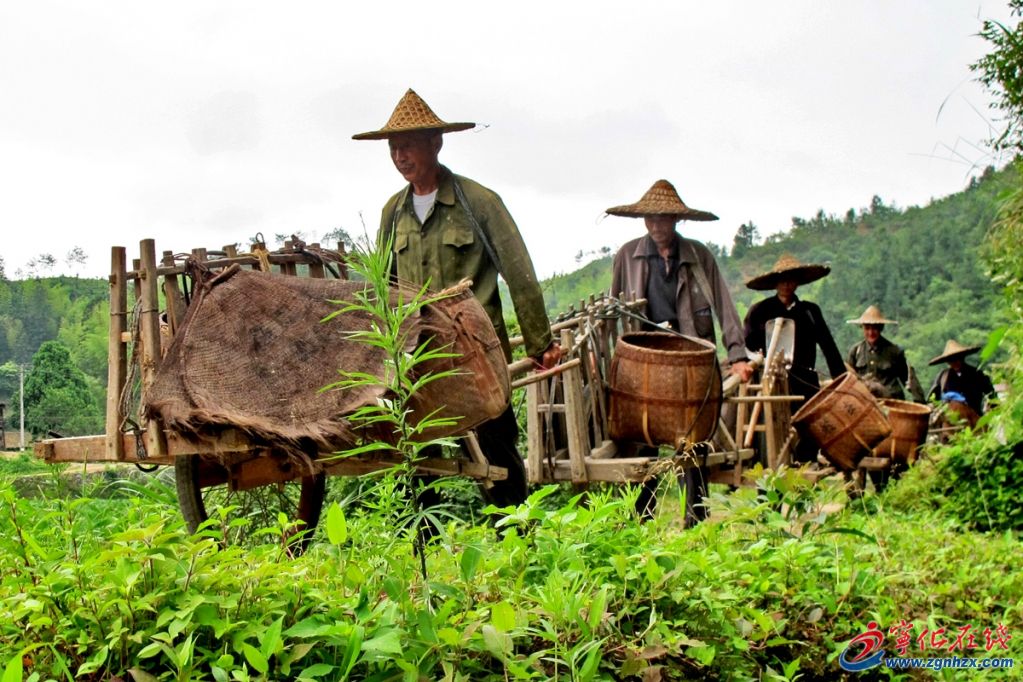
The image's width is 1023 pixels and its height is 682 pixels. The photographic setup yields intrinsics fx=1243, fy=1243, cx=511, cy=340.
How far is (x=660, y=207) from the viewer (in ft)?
28.8

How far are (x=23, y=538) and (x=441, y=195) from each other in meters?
3.24

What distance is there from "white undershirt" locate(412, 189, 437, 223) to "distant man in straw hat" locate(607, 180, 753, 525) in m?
2.97

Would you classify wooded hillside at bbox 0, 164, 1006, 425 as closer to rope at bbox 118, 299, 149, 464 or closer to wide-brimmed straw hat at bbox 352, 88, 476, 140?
wide-brimmed straw hat at bbox 352, 88, 476, 140

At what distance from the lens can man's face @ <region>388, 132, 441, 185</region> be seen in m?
5.86

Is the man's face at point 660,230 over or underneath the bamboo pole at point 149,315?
over

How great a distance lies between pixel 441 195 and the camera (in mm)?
5895

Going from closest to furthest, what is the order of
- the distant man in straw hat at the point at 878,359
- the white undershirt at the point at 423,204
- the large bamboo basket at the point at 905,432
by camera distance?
the white undershirt at the point at 423,204 < the large bamboo basket at the point at 905,432 < the distant man in straw hat at the point at 878,359

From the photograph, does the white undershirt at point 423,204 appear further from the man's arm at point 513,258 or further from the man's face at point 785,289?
the man's face at point 785,289

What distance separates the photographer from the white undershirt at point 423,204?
19.4ft

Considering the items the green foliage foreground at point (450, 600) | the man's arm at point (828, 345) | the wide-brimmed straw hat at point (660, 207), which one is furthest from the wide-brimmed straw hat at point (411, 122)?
the man's arm at point (828, 345)

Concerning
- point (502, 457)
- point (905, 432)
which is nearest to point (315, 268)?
point (502, 457)

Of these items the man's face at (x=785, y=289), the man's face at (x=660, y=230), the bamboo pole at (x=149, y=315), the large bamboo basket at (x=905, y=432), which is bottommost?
the large bamboo basket at (x=905, y=432)

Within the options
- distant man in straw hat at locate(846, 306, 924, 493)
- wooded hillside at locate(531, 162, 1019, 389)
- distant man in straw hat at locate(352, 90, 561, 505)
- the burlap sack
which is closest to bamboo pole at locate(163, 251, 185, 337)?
the burlap sack

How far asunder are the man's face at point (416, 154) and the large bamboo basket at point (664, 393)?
197 cm
